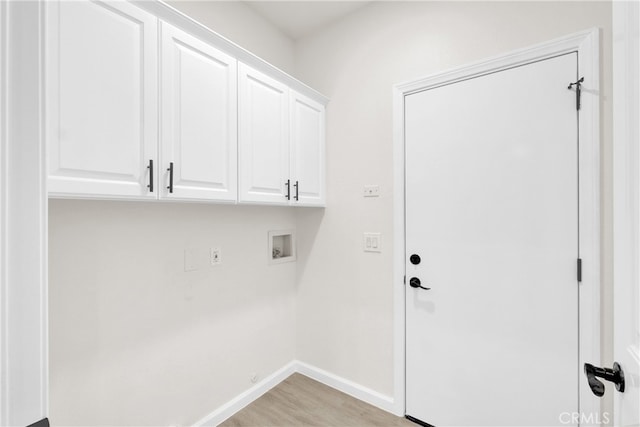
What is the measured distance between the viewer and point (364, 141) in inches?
80.7

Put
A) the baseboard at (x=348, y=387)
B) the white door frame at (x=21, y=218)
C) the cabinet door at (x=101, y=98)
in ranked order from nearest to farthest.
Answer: the white door frame at (x=21, y=218), the cabinet door at (x=101, y=98), the baseboard at (x=348, y=387)

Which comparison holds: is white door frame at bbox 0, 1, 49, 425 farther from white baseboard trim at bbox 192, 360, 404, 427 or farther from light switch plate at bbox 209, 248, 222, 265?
white baseboard trim at bbox 192, 360, 404, 427

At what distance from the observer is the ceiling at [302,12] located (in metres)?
2.03

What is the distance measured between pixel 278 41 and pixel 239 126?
1.16m

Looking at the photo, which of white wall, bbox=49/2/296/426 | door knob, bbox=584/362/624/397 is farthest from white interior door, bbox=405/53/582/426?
white wall, bbox=49/2/296/426

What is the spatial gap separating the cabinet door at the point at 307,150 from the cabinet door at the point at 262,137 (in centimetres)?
8

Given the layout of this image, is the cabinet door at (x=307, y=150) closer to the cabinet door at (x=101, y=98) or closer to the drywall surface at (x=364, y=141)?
the drywall surface at (x=364, y=141)

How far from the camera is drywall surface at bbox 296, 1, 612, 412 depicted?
1.66 metres

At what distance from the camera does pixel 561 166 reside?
140 cm

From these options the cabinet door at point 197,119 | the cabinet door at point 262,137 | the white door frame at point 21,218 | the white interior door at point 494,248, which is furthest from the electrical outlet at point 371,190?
the white door frame at point 21,218

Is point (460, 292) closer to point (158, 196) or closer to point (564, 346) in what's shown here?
point (564, 346)

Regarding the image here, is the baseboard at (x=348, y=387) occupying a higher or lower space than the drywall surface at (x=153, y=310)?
lower

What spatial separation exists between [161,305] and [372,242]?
4.38 ft
